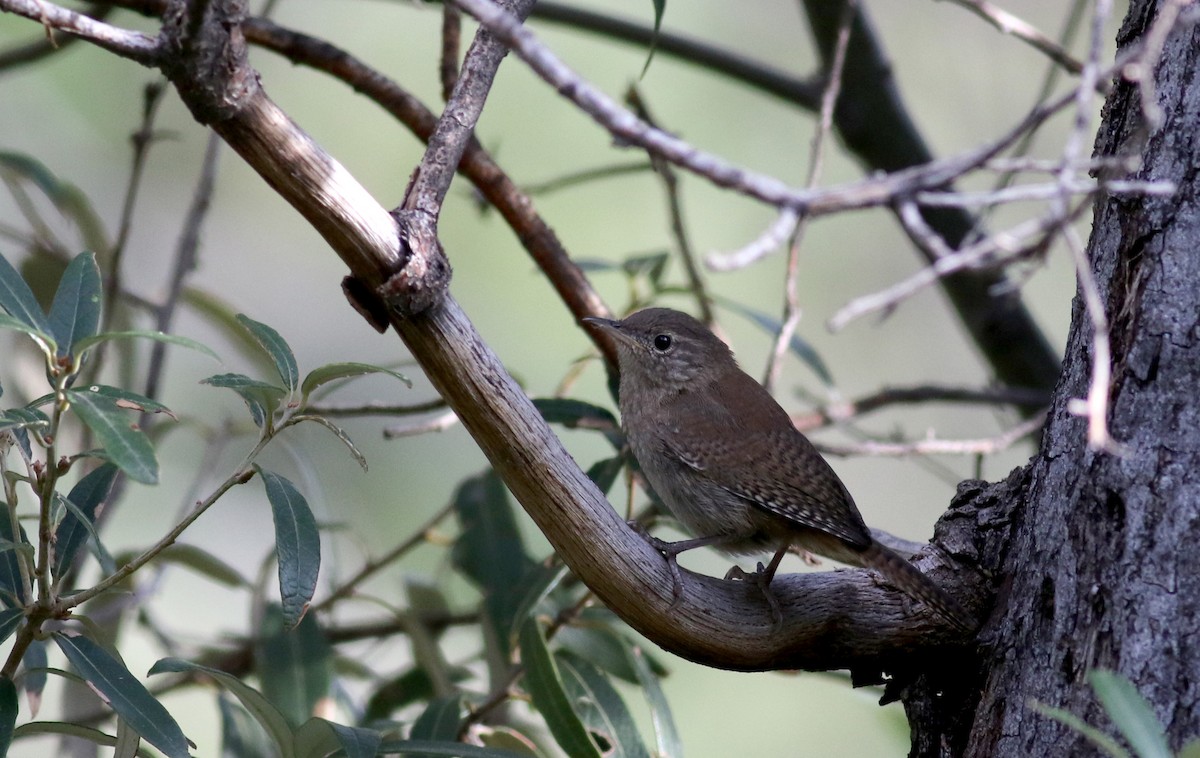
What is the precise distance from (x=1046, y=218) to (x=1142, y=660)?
980mm

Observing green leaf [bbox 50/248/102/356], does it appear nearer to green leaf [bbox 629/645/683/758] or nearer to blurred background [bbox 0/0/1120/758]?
green leaf [bbox 629/645/683/758]

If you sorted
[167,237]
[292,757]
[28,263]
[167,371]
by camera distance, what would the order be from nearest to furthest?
1. [292,757]
2. [28,263]
3. [167,371]
4. [167,237]

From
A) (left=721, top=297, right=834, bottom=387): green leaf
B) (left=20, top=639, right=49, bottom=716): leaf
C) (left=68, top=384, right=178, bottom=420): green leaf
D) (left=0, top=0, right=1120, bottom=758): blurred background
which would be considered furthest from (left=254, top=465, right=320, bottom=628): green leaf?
(left=0, top=0, right=1120, bottom=758): blurred background

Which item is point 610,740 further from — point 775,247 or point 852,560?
point 775,247

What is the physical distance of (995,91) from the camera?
616cm

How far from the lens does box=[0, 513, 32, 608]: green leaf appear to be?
2033 mm

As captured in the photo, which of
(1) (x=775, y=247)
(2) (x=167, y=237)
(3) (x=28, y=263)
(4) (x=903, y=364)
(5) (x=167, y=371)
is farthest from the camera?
(4) (x=903, y=364)

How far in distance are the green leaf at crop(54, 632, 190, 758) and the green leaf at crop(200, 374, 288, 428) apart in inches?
18.9

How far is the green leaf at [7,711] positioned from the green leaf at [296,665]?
52.3 inches

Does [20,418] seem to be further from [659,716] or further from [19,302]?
[659,716]

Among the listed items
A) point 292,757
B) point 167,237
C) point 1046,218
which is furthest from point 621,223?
point 1046,218

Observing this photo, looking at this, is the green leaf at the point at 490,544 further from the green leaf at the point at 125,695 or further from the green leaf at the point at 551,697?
the green leaf at the point at 125,695

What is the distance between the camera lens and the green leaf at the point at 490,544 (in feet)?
11.3

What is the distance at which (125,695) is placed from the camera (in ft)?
6.52
